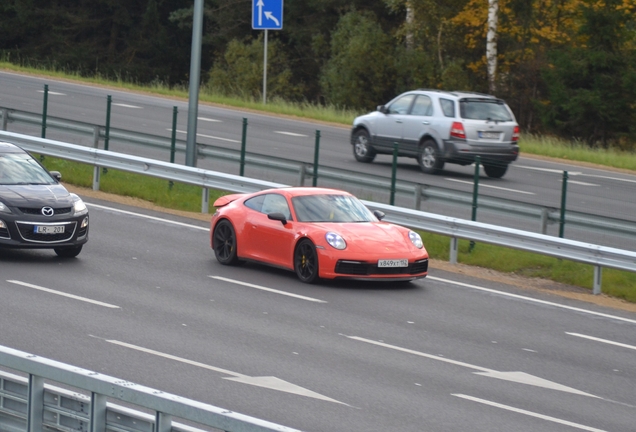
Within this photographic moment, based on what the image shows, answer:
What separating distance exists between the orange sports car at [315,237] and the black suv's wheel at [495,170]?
5724 millimetres

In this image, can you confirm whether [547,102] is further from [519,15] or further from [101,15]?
[101,15]

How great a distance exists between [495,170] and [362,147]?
263 inches

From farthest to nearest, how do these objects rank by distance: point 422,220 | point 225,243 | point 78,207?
point 422,220 < point 225,243 < point 78,207

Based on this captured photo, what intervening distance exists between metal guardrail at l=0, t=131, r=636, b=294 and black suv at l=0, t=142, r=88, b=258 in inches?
200

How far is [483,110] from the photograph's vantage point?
28.1 meters

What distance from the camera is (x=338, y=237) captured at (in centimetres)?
1560

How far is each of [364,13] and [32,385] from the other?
5432cm

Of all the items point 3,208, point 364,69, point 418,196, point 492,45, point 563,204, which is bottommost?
point 3,208

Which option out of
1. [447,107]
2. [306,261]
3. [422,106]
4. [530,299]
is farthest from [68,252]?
[422,106]

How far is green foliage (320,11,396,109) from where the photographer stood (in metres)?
55.0

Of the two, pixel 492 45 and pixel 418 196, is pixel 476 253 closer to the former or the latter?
pixel 418 196

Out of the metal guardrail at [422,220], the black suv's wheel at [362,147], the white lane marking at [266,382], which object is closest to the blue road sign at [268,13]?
the black suv's wheel at [362,147]

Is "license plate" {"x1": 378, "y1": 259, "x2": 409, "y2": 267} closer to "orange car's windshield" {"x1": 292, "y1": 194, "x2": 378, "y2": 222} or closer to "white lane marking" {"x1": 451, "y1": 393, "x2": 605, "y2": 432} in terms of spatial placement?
"orange car's windshield" {"x1": 292, "y1": 194, "x2": 378, "y2": 222}

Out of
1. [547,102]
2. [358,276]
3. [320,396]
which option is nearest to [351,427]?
[320,396]
